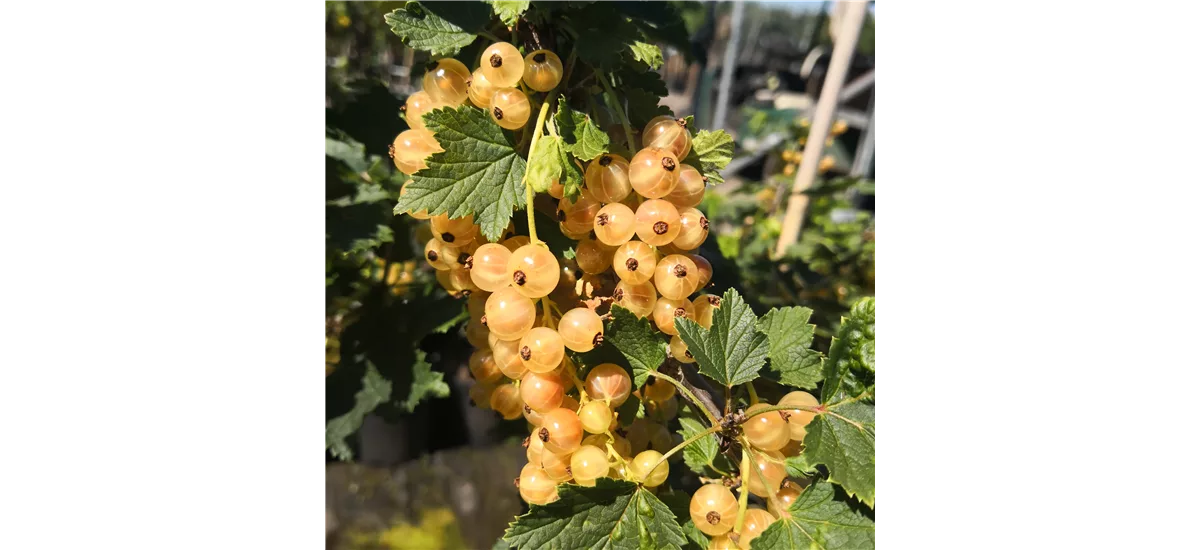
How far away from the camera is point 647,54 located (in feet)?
1.86

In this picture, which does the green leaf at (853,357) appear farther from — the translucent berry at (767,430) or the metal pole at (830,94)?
the metal pole at (830,94)

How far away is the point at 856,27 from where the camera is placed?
1103 mm

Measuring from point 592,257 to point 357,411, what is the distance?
1.84ft

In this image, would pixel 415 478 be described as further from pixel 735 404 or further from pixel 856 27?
pixel 856 27

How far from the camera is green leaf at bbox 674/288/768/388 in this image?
50cm

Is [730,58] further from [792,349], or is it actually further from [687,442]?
[687,442]

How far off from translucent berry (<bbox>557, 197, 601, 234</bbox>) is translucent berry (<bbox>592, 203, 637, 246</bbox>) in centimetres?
3

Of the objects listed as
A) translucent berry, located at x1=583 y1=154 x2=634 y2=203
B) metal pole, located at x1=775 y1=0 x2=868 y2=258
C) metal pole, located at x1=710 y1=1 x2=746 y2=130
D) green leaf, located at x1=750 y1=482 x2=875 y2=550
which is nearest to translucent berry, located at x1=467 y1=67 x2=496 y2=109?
translucent berry, located at x1=583 y1=154 x2=634 y2=203

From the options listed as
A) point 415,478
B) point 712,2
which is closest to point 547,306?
point 415,478

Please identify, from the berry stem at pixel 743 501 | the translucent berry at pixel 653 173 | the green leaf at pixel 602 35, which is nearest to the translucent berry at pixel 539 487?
the berry stem at pixel 743 501

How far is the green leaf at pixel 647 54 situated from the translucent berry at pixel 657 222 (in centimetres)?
13

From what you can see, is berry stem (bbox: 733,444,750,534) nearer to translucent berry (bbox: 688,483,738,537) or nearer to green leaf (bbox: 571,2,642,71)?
translucent berry (bbox: 688,483,738,537)

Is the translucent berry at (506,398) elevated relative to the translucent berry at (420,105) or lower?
lower

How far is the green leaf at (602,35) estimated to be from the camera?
547mm
